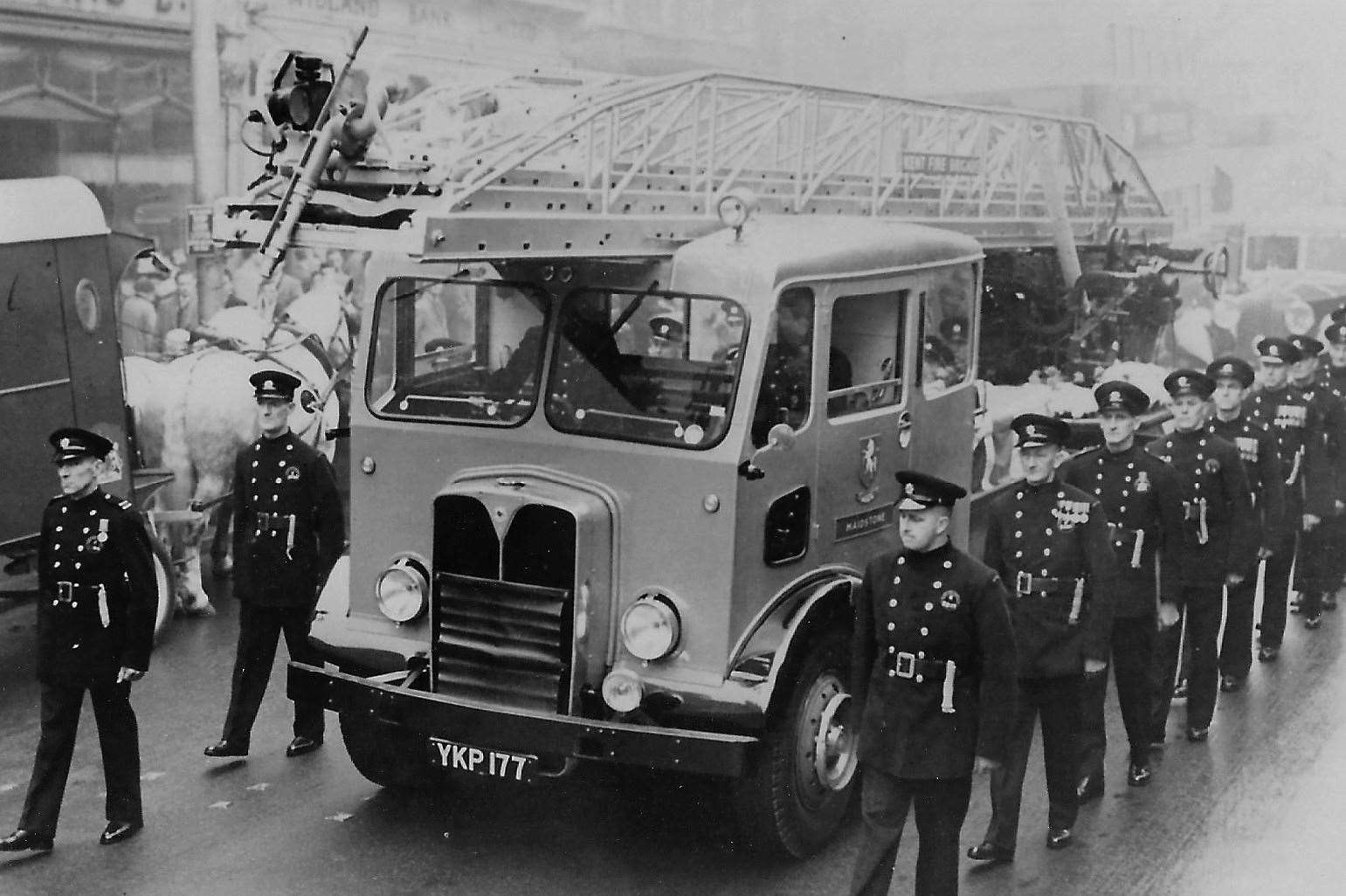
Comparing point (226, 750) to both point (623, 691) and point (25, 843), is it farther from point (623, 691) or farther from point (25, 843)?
point (623, 691)

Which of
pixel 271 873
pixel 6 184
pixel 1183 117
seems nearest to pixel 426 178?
pixel 271 873

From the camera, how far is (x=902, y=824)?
5.11 m

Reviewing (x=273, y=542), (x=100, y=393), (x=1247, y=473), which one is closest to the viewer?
(x=273, y=542)

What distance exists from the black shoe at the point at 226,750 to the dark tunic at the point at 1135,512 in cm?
405

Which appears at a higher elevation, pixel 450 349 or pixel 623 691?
pixel 450 349

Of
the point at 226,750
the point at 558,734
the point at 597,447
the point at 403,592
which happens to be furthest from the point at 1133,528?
the point at 226,750

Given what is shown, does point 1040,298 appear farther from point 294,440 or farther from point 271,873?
point 271,873

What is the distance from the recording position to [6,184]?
8.31 meters

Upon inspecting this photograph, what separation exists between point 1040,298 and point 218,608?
237 inches

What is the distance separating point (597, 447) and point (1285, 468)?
5.34 m

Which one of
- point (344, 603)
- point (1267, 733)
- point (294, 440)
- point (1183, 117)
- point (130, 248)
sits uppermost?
point (1183, 117)

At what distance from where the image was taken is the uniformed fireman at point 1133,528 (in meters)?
6.94

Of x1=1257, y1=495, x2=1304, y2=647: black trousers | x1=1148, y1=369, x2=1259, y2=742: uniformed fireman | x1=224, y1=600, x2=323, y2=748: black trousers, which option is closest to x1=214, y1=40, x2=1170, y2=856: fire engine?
x1=224, y1=600, x2=323, y2=748: black trousers

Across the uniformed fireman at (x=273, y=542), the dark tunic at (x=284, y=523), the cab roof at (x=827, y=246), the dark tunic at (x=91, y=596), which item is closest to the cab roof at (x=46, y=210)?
the uniformed fireman at (x=273, y=542)
